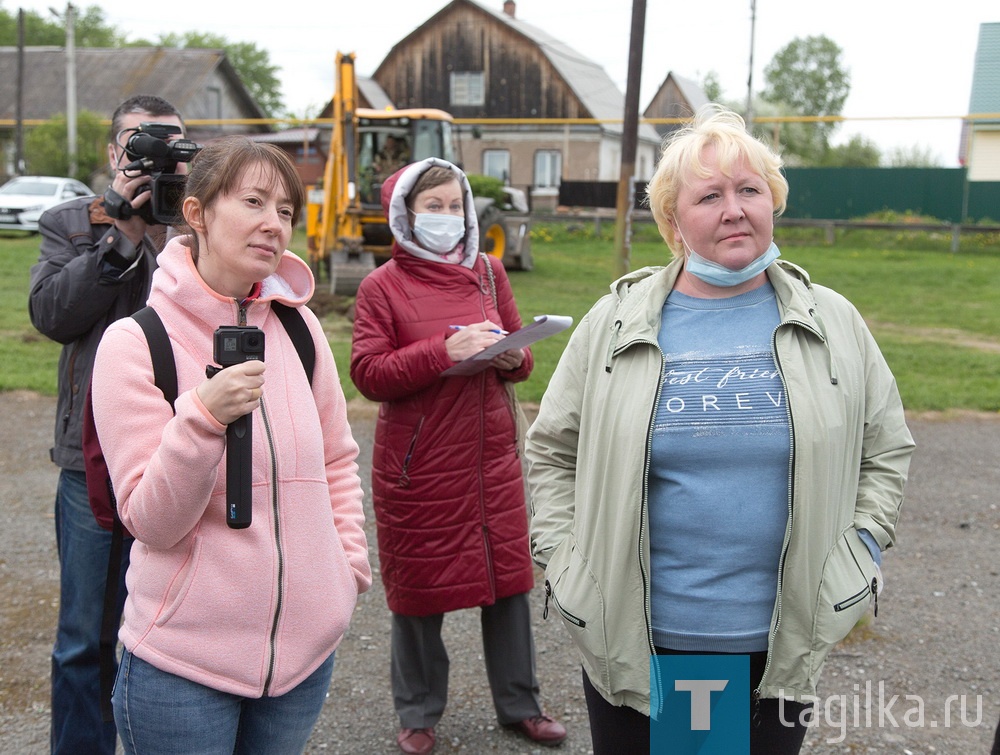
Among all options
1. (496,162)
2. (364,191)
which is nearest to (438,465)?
(364,191)

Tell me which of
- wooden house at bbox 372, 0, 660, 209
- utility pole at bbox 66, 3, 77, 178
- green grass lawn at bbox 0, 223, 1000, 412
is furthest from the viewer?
wooden house at bbox 372, 0, 660, 209

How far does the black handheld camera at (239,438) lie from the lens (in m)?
1.89

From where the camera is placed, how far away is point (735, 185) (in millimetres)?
2355

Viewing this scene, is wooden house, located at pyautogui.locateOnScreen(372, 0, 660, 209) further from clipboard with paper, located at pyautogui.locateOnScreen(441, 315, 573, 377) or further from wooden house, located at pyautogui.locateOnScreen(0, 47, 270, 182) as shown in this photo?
clipboard with paper, located at pyautogui.locateOnScreen(441, 315, 573, 377)

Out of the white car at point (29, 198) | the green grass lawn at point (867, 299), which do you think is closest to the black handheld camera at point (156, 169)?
the green grass lawn at point (867, 299)

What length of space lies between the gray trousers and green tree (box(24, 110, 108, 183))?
31.3 meters

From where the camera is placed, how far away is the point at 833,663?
4199mm

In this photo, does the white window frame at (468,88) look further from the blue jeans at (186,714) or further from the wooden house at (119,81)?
the blue jeans at (186,714)

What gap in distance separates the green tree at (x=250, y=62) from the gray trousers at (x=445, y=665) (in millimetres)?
72540

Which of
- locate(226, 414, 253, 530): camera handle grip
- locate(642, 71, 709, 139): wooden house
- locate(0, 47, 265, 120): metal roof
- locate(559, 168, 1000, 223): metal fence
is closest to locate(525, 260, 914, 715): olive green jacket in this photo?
locate(226, 414, 253, 530): camera handle grip

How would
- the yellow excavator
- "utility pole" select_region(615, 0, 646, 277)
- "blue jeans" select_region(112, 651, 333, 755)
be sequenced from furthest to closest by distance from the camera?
the yellow excavator → "utility pole" select_region(615, 0, 646, 277) → "blue jeans" select_region(112, 651, 333, 755)

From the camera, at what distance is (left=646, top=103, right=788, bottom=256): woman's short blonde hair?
7.73 feet

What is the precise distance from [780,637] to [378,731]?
1.98 metres
